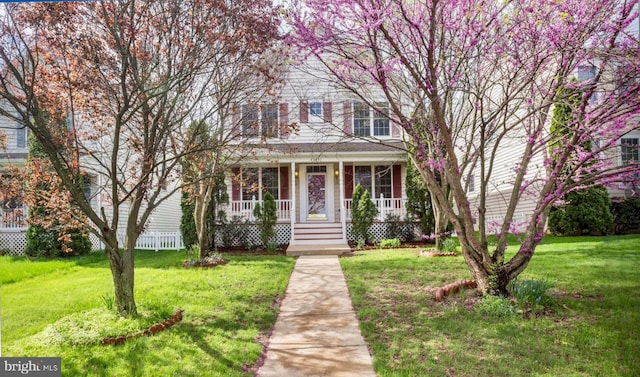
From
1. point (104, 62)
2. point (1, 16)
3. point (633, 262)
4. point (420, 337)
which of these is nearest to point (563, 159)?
point (420, 337)

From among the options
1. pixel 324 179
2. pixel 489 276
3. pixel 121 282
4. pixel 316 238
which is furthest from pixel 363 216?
pixel 121 282

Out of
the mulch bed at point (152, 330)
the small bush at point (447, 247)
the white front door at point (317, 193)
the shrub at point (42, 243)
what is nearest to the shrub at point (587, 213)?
the small bush at point (447, 247)

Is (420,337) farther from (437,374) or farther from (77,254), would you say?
(77,254)

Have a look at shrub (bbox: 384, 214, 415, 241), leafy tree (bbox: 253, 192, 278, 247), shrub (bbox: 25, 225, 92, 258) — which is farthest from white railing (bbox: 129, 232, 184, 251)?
shrub (bbox: 384, 214, 415, 241)

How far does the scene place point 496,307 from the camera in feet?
13.9

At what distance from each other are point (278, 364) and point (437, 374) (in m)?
1.36

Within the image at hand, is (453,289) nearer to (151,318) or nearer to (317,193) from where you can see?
(151,318)

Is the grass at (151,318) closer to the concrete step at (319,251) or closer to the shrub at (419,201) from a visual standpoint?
the concrete step at (319,251)

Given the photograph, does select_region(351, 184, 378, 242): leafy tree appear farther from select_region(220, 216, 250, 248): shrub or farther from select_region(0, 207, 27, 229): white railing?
select_region(0, 207, 27, 229): white railing

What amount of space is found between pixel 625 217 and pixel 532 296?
6.68m

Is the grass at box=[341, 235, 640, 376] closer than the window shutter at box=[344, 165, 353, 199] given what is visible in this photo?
Yes

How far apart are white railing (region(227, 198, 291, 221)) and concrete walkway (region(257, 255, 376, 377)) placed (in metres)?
6.02

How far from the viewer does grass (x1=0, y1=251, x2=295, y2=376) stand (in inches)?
140

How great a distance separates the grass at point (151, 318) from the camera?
354 cm
